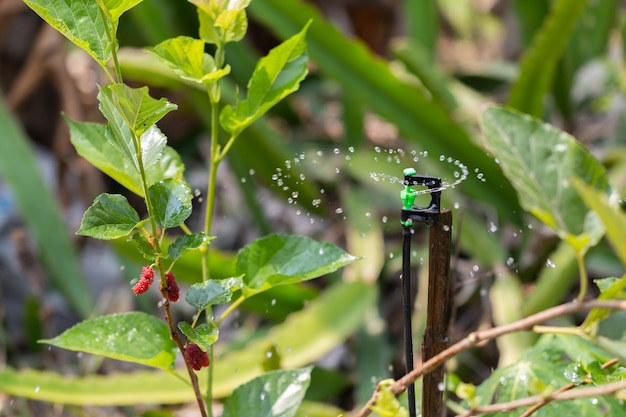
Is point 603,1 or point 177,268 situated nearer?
point 177,268

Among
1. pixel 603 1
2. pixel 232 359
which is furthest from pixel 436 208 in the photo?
pixel 603 1

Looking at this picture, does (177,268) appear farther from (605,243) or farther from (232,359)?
(605,243)

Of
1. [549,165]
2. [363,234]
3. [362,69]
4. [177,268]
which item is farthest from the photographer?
[362,69]

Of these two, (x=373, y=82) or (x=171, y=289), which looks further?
(x=373, y=82)

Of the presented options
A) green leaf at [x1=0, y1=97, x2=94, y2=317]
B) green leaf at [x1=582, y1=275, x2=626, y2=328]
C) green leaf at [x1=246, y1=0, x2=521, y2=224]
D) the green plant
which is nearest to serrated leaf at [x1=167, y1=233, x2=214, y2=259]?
the green plant

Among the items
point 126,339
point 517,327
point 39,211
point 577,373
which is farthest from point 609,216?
point 39,211

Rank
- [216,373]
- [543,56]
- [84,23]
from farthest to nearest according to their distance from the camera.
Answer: [543,56] < [216,373] < [84,23]

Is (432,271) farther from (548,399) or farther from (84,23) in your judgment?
(84,23)
